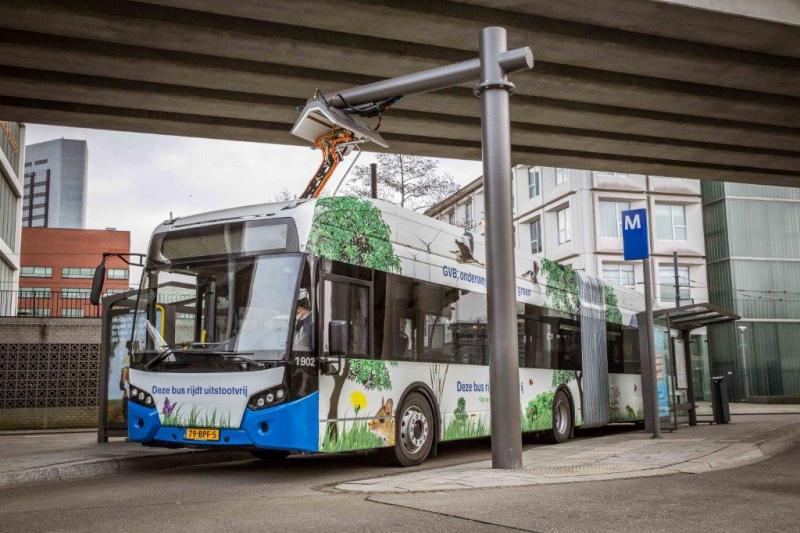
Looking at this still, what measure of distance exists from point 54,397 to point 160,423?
1456cm

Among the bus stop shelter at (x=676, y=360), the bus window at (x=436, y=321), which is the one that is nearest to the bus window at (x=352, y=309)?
the bus window at (x=436, y=321)

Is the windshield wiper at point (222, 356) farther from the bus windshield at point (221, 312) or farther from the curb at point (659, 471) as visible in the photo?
the curb at point (659, 471)

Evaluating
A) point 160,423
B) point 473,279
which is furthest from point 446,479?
point 473,279

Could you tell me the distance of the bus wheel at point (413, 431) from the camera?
410 inches

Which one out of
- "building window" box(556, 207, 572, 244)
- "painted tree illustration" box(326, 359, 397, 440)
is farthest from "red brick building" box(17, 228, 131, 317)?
"painted tree illustration" box(326, 359, 397, 440)

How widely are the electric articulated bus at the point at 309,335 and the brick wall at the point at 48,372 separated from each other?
1377 cm

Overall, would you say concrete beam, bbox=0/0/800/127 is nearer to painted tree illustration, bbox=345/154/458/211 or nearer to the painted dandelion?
the painted dandelion

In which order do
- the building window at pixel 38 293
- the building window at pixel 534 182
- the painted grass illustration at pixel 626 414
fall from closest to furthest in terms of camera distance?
1. the painted grass illustration at pixel 626 414
2. the building window at pixel 38 293
3. the building window at pixel 534 182

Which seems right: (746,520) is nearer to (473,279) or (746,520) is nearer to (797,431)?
(473,279)

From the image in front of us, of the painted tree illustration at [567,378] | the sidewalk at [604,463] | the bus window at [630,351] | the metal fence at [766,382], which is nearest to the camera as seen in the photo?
the sidewalk at [604,463]

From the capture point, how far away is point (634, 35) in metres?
14.4

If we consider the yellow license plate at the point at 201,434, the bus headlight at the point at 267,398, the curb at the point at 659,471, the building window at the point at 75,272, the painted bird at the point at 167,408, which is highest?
the building window at the point at 75,272


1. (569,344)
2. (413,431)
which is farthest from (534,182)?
(413,431)

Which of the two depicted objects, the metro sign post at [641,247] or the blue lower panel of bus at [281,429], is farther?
the metro sign post at [641,247]
